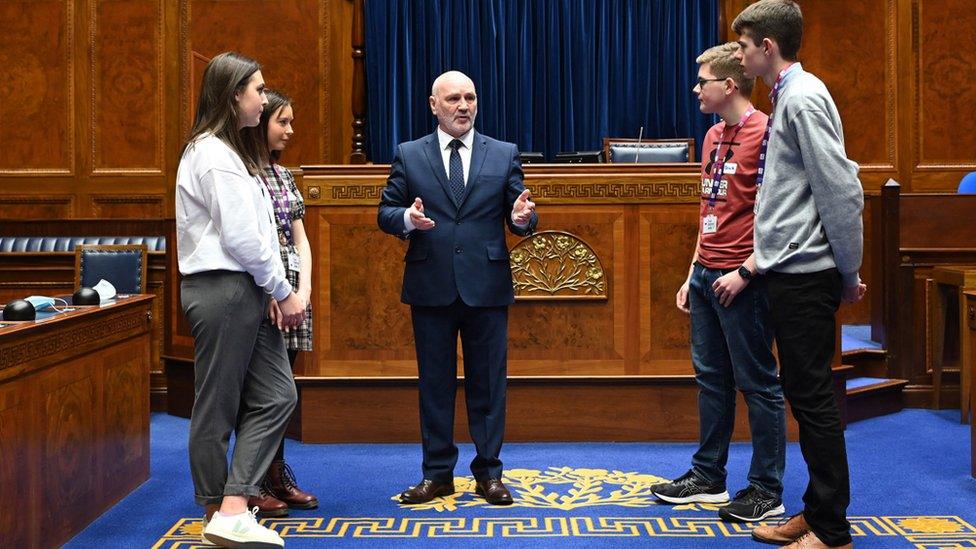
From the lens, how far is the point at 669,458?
173 inches

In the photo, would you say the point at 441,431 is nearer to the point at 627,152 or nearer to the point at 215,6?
the point at 627,152

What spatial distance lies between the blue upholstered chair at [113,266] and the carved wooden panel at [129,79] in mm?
2263

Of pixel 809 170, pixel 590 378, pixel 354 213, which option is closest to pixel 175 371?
pixel 354 213

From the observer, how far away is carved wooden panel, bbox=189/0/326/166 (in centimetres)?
763

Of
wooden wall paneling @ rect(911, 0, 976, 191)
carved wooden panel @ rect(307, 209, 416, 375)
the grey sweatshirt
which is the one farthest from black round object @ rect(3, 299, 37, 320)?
wooden wall paneling @ rect(911, 0, 976, 191)

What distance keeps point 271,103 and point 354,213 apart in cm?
127

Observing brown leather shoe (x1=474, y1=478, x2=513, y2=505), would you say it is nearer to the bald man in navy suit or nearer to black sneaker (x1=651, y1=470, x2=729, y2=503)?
the bald man in navy suit

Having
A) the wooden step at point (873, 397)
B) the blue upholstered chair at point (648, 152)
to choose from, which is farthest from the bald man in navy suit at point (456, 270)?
the blue upholstered chair at point (648, 152)

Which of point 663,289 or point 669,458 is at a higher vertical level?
point 663,289

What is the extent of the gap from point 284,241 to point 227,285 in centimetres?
71

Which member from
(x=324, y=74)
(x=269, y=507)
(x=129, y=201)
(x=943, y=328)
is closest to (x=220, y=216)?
(x=269, y=507)

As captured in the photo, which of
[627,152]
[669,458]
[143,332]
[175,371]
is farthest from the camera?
[627,152]

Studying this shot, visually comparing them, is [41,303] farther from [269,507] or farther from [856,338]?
→ [856,338]

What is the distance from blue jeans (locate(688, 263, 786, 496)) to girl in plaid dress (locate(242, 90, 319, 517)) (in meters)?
1.40
